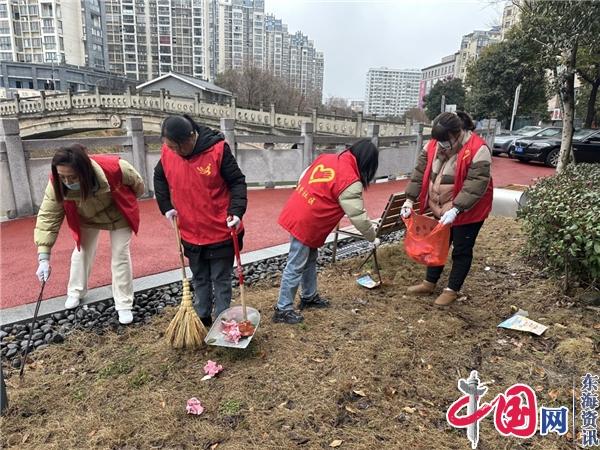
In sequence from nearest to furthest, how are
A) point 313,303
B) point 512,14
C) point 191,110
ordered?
point 313,303
point 512,14
point 191,110

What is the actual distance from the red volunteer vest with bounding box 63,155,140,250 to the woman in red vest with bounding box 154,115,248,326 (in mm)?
427

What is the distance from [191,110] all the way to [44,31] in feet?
169

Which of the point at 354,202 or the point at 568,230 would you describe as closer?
the point at 354,202

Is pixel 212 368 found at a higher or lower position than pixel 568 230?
lower

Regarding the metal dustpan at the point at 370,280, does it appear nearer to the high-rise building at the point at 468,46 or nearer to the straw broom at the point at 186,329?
the straw broom at the point at 186,329

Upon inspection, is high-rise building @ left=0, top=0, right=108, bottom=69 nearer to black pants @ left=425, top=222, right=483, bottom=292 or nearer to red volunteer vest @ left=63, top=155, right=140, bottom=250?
red volunteer vest @ left=63, top=155, right=140, bottom=250

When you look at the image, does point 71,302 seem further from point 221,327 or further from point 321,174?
point 321,174

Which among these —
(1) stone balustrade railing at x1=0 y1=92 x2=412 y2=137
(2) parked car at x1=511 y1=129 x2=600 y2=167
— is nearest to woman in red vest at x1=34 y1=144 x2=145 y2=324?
(2) parked car at x1=511 y1=129 x2=600 y2=167

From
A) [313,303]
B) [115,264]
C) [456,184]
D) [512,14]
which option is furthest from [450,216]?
[512,14]

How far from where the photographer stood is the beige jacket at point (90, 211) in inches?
110

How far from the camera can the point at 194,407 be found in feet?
7.21

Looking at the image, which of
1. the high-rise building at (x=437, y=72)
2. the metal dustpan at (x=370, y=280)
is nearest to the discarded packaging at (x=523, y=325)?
the metal dustpan at (x=370, y=280)

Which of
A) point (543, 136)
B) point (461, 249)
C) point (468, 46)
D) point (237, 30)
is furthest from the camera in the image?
point (237, 30)

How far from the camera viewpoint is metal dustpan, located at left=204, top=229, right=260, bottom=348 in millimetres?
2588
